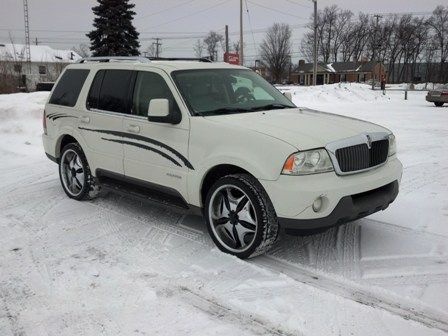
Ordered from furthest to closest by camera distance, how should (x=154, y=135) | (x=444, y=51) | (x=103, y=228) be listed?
(x=444, y=51), (x=103, y=228), (x=154, y=135)

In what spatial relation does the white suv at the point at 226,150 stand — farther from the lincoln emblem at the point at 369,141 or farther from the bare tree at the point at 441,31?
the bare tree at the point at 441,31

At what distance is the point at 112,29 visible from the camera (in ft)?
153

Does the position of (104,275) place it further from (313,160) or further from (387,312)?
(387,312)

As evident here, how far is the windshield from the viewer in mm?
5004

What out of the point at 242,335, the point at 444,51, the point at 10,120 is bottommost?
the point at 242,335

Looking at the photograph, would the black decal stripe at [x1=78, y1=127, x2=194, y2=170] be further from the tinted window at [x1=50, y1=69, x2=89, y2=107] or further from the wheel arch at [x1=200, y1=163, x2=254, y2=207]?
the tinted window at [x1=50, y1=69, x2=89, y2=107]

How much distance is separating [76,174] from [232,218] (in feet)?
10.00

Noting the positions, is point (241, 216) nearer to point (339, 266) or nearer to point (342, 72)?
point (339, 266)

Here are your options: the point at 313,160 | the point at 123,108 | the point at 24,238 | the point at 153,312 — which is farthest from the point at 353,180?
the point at 24,238

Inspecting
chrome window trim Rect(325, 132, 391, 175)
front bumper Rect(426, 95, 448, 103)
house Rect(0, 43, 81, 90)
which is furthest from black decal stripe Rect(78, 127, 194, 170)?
front bumper Rect(426, 95, 448, 103)

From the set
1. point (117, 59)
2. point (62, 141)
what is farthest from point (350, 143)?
point (62, 141)

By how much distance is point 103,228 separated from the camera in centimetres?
547

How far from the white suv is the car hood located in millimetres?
11

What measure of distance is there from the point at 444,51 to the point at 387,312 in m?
98.1
